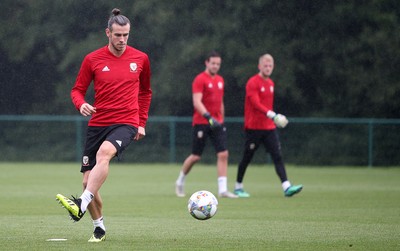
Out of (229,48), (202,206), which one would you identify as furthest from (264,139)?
(229,48)

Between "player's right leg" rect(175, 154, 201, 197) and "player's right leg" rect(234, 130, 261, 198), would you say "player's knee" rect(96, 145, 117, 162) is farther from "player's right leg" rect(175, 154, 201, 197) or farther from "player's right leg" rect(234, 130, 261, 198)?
"player's right leg" rect(234, 130, 261, 198)

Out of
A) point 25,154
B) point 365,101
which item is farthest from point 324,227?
point 25,154

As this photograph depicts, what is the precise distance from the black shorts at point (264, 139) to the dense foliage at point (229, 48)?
1444 cm

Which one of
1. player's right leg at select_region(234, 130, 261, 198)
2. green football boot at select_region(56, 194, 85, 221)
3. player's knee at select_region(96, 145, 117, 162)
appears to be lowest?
player's right leg at select_region(234, 130, 261, 198)

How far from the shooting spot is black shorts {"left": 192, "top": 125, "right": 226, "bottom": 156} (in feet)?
56.6

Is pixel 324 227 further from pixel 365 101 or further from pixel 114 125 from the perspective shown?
pixel 365 101

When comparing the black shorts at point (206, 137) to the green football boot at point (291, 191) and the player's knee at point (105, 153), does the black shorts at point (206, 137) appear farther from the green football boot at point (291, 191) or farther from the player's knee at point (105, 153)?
the player's knee at point (105, 153)

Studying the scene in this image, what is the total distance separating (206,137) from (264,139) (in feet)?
3.41

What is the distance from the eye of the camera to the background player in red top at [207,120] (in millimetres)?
17172

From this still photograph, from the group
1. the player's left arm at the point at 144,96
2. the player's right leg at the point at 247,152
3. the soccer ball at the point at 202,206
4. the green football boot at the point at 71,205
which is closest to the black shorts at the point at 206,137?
the player's right leg at the point at 247,152

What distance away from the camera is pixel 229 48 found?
110ft

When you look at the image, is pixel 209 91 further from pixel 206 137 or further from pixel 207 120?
pixel 206 137

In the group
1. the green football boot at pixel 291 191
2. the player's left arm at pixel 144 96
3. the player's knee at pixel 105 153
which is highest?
the player's left arm at pixel 144 96

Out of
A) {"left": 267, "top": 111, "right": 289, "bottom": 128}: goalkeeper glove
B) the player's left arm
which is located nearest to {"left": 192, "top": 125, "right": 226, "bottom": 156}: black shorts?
{"left": 267, "top": 111, "right": 289, "bottom": 128}: goalkeeper glove
